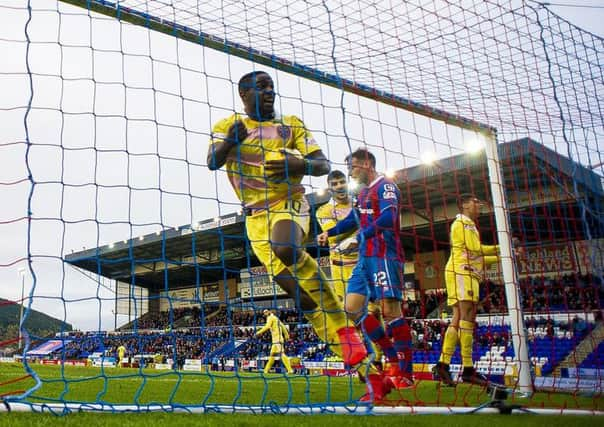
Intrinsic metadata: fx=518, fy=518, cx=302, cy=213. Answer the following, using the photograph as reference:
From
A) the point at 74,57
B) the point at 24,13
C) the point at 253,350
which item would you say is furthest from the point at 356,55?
the point at 253,350

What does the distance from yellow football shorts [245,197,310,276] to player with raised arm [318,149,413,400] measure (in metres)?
0.85

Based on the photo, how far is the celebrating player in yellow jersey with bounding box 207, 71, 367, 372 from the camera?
366 centimetres

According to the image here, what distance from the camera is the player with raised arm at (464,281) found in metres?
5.38

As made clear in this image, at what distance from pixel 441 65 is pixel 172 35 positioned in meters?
3.14

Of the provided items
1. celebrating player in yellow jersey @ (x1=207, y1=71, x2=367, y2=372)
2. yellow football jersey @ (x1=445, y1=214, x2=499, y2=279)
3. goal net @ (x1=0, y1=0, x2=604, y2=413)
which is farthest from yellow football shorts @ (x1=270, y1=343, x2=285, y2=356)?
celebrating player in yellow jersey @ (x1=207, y1=71, x2=367, y2=372)

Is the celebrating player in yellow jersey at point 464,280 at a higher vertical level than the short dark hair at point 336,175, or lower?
lower

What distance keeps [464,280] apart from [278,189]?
2.70 meters

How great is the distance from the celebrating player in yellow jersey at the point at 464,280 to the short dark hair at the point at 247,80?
9.73 ft

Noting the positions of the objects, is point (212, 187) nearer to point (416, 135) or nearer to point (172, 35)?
point (172, 35)

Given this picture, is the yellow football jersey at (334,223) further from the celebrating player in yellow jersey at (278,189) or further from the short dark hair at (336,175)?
the celebrating player in yellow jersey at (278,189)

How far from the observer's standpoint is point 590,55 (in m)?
6.30

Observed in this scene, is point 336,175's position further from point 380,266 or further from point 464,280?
point 464,280

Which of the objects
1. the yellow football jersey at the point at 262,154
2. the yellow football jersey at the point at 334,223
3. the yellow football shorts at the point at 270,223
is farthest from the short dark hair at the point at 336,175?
the yellow football shorts at the point at 270,223

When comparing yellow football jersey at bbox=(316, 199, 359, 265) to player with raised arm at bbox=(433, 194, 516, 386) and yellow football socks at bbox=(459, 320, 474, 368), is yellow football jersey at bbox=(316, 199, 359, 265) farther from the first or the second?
yellow football socks at bbox=(459, 320, 474, 368)
